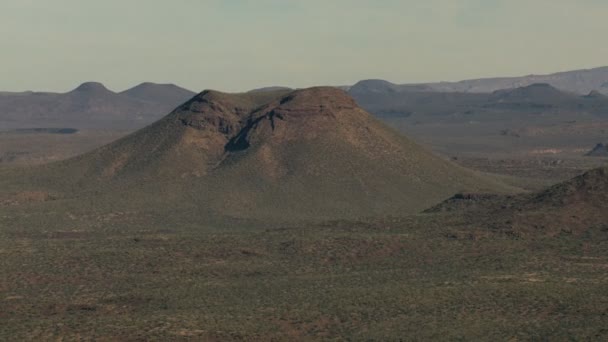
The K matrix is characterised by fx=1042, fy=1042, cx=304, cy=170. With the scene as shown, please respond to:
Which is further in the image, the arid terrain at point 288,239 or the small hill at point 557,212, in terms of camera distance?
the small hill at point 557,212

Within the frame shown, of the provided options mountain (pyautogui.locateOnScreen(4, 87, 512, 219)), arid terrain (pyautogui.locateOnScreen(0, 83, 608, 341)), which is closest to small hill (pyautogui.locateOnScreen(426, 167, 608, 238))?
arid terrain (pyautogui.locateOnScreen(0, 83, 608, 341))

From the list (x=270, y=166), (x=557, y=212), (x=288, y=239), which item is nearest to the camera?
(x=288, y=239)

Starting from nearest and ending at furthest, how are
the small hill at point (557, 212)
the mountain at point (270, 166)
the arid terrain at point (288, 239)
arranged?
1. the arid terrain at point (288, 239)
2. the small hill at point (557, 212)
3. the mountain at point (270, 166)

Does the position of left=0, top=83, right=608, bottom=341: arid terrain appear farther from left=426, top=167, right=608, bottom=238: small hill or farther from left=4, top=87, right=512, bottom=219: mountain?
left=4, top=87, right=512, bottom=219: mountain

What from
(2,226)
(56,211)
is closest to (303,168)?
(56,211)

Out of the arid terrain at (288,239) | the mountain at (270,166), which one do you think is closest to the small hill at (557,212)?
the arid terrain at (288,239)

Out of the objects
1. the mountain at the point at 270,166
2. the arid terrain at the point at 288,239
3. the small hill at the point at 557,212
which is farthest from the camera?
the mountain at the point at 270,166

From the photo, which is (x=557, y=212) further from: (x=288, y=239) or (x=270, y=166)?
(x=270, y=166)

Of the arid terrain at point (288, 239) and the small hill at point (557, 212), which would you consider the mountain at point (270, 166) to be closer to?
the arid terrain at point (288, 239)

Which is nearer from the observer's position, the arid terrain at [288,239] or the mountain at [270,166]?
the arid terrain at [288,239]

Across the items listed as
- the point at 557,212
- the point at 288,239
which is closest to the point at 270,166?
the point at 288,239
